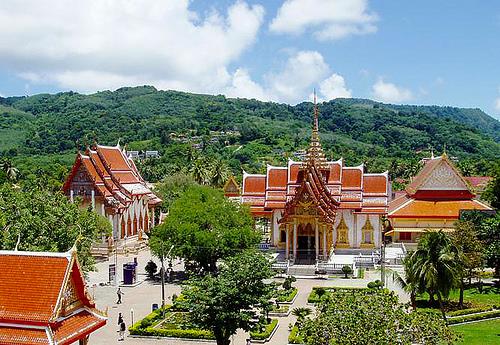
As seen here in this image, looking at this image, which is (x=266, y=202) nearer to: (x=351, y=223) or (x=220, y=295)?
(x=351, y=223)

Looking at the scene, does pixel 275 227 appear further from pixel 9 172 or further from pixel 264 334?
pixel 9 172

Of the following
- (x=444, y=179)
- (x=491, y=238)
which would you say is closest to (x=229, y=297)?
(x=491, y=238)

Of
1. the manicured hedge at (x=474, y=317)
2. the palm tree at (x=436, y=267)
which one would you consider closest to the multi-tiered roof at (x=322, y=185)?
the manicured hedge at (x=474, y=317)

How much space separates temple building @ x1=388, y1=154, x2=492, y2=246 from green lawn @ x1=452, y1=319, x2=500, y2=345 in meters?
25.3

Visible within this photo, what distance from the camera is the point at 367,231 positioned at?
57.3 meters

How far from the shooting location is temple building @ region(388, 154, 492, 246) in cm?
6053

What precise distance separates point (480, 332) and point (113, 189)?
140 ft

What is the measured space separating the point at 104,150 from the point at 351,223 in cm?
2844

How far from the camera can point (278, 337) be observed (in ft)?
108

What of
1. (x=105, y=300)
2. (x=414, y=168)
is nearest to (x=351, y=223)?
(x=105, y=300)

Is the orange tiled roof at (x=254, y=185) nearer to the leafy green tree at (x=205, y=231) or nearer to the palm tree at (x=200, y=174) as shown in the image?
the leafy green tree at (x=205, y=231)

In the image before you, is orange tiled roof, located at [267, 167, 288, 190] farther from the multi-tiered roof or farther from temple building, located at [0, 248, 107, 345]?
temple building, located at [0, 248, 107, 345]

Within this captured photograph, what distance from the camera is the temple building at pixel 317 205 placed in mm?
52750

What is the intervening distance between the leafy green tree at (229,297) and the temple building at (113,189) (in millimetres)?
37562
